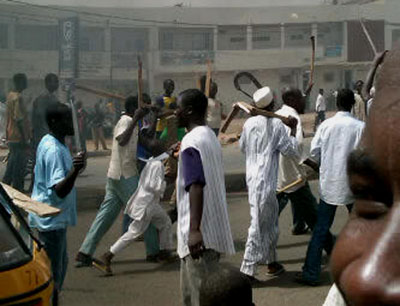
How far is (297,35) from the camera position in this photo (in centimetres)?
3152

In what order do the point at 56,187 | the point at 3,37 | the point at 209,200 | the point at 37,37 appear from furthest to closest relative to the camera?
the point at 37,37
the point at 3,37
the point at 56,187
the point at 209,200

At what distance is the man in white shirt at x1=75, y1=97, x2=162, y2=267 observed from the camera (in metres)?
6.50

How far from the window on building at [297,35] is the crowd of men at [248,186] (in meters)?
23.0

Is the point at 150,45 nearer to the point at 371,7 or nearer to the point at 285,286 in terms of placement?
the point at 371,7

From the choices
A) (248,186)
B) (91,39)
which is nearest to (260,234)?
(248,186)

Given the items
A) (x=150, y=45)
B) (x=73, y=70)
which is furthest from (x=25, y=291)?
(x=150, y=45)

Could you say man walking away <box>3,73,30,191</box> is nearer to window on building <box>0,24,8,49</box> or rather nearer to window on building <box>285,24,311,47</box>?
window on building <box>0,24,8,49</box>

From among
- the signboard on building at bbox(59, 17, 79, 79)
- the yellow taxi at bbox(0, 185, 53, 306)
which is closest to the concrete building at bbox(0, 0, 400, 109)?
the signboard on building at bbox(59, 17, 79, 79)

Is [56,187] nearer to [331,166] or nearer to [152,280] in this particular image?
[152,280]

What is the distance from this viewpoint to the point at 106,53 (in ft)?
65.3

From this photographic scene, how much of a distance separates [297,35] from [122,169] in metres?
25.8

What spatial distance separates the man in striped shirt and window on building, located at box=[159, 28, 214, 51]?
2070 centimetres

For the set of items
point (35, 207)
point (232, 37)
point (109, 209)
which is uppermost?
point (232, 37)

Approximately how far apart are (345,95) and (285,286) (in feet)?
5.07
